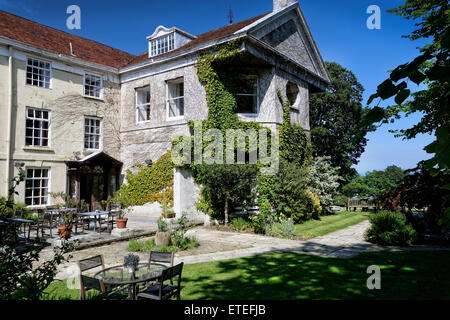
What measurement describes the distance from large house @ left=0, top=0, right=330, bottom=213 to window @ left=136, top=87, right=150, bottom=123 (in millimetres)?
62

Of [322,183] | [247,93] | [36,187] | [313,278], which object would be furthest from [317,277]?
[36,187]

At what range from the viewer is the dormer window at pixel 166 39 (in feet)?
57.4

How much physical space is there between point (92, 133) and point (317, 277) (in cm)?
1563

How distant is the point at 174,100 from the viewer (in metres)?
17.0

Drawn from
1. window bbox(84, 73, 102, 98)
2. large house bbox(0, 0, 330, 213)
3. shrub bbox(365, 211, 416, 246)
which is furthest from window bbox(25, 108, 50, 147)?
shrub bbox(365, 211, 416, 246)

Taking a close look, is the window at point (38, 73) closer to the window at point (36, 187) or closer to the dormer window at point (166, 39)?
the window at point (36, 187)

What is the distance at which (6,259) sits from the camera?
12.0 ft

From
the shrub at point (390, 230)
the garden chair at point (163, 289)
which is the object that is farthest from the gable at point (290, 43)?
the garden chair at point (163, 289)

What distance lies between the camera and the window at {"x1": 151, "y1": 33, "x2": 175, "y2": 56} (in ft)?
58.0

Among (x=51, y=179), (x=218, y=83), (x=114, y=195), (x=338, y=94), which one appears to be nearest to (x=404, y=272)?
(x=218, y=83)

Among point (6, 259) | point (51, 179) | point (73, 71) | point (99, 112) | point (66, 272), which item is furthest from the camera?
point (99, 112)

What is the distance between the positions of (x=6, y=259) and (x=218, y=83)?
12.4m
